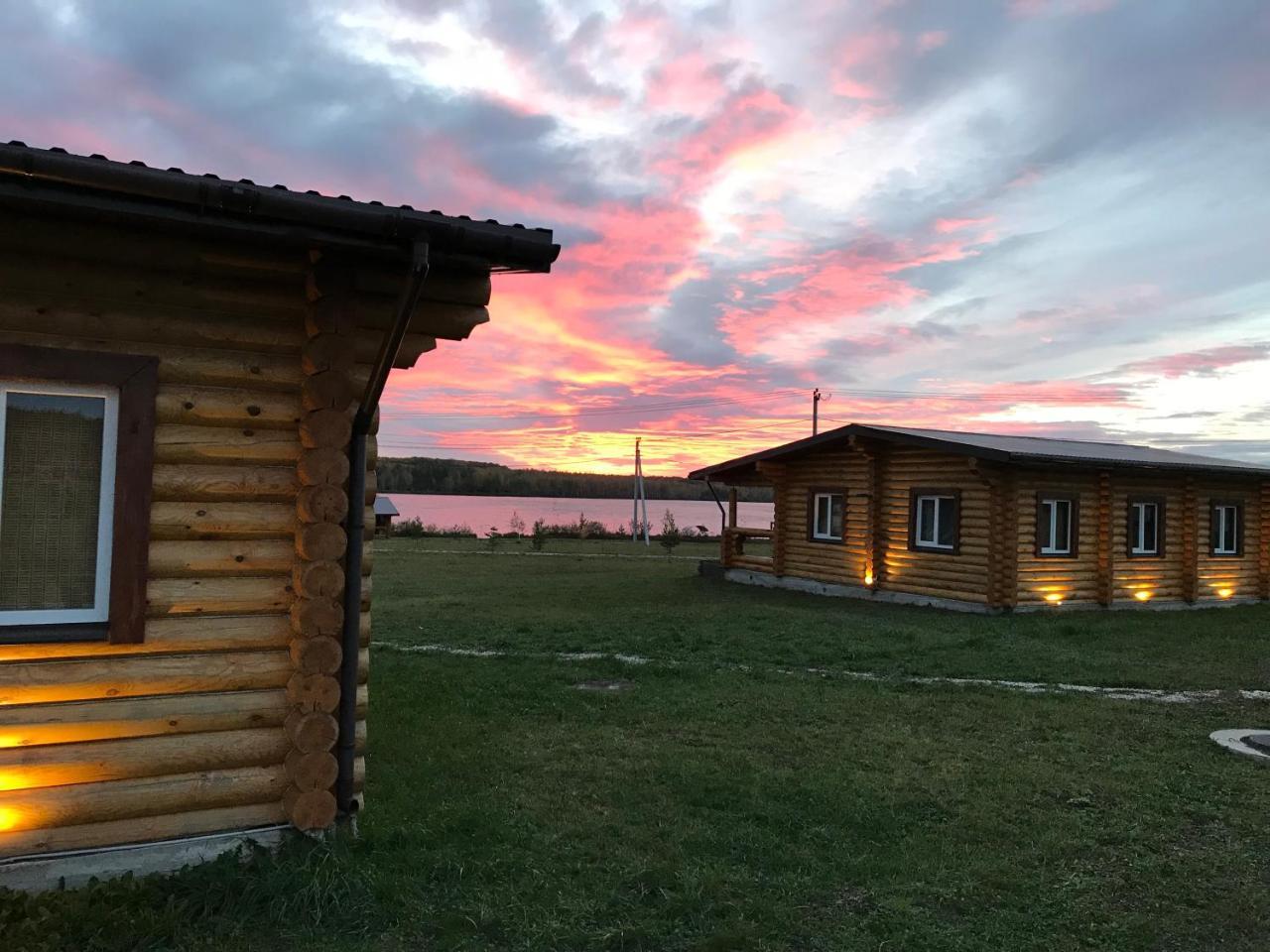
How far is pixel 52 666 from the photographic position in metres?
3.75

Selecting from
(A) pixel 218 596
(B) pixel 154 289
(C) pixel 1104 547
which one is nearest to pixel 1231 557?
(C) pixel 1104 547

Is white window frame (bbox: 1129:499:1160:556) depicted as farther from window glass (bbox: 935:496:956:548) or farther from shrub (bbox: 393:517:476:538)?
shrub (bbox: 393:517:476:538)

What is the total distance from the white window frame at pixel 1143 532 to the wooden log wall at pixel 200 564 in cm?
1863

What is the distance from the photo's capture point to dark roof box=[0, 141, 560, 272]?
3178 mm

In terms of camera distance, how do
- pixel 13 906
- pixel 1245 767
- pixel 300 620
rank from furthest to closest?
pixel 1245 767
pixel 300 620
pixel 13 906

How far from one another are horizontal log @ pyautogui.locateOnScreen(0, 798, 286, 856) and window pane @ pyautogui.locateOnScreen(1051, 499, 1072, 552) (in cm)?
1666

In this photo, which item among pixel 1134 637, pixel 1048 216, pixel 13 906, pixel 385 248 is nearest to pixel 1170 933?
pixel 385 248

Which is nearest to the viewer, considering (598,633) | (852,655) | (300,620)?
(300,620)

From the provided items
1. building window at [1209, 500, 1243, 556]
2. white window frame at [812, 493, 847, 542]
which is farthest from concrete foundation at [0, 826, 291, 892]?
building window at [1209, 500, 1243, 556]

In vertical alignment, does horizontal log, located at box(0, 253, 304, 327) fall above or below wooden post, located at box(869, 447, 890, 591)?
above

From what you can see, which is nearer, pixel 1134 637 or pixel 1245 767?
pixel 1245 767

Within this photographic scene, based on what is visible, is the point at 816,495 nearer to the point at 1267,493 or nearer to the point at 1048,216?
the point at 1048,216

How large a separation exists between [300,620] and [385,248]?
78.7 inches

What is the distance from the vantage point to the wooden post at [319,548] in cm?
416
